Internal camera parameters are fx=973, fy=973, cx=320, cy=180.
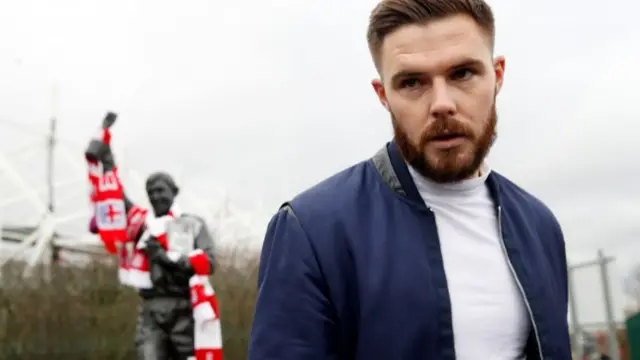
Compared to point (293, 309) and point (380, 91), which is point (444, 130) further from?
point (293, 309)

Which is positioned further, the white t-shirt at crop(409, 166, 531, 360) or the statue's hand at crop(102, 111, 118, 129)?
the statue's hand at crop(102, 111, 118, 129)

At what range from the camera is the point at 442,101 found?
154 cm

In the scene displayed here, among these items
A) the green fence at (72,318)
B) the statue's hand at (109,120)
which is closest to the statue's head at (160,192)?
the statue's hand at (109,120)

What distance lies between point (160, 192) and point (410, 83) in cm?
603

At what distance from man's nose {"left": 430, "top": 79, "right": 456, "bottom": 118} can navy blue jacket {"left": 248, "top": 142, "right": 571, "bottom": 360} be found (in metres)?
0.14

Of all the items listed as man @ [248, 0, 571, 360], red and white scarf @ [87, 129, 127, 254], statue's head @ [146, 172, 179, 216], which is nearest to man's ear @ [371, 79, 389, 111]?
man @ [248, 0, 571, 360]

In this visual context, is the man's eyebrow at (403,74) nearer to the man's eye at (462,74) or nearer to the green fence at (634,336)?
the man's eye at (462,74)

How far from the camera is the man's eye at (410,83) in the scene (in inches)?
62.6

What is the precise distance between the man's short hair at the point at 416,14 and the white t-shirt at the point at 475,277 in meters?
0.24

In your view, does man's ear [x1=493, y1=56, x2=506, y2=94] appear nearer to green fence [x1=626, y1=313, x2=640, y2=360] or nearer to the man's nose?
the man's nose

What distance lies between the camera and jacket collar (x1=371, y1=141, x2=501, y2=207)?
160 cm

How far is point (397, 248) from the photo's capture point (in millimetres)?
1516

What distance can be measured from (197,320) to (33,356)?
371 inches

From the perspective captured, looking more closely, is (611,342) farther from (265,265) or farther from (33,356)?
(33,356)
